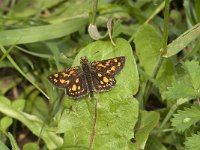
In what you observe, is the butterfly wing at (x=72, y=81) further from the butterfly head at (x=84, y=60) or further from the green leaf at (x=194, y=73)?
the green leaf at (x=194, y=73)

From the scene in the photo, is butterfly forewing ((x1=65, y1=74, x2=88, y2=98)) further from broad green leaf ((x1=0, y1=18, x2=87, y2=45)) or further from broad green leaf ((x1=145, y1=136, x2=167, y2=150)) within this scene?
broad green leaf ((x1=0, y1=18, x2=87, y2=45))

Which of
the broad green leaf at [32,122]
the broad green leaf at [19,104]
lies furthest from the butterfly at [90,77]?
the broad green leaf at [19,104]

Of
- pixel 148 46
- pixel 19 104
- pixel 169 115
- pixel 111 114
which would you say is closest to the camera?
pixel 111 114

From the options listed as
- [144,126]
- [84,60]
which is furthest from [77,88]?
[144,126]

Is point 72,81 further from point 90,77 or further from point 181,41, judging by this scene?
point 181,41

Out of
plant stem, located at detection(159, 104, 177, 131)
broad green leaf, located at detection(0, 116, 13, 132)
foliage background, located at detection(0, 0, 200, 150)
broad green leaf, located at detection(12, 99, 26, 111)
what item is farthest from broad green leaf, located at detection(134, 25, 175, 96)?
broad green leaf, located at detection(0, 116, 13, 132)

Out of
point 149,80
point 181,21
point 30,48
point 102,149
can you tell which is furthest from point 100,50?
point 181,21
